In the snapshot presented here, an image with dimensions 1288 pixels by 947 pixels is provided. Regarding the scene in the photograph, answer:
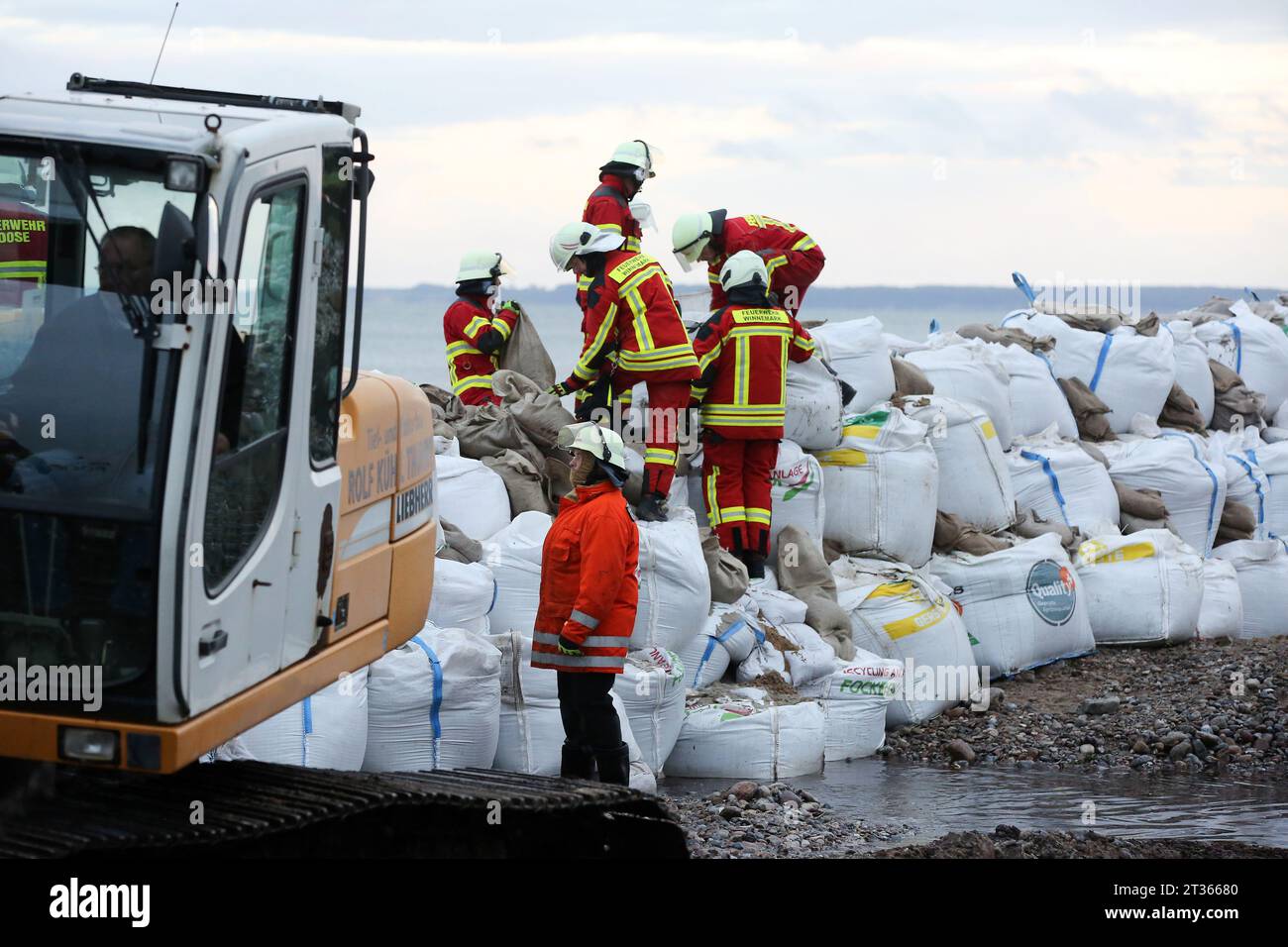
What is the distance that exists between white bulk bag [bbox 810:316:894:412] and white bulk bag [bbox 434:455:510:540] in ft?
9.83

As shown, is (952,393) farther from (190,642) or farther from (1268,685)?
(190,642)

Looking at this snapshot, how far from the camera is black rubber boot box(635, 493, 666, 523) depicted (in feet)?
25.3

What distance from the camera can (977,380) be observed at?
1014 cm

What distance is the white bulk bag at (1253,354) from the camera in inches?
504

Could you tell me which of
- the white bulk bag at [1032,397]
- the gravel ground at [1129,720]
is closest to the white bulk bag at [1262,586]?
the gravel ground at [1129,720]

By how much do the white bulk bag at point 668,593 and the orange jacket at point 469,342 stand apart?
234 cm

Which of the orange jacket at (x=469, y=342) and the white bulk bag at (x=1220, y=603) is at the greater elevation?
the orange jacket at (x=469, y=342)

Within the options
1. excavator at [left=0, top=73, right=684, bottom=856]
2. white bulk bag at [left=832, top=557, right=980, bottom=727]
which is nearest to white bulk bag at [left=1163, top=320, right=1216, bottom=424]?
white bulk bag at [left=832, top=557, right=980, bottom=727]

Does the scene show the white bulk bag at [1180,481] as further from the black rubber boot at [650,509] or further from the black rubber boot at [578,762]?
the black rubber boot at [578,762]

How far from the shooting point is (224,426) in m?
3.45

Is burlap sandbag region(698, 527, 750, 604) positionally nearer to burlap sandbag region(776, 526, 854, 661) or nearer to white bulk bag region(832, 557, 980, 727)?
burlap sandbag region(776, 526, 854, 661)

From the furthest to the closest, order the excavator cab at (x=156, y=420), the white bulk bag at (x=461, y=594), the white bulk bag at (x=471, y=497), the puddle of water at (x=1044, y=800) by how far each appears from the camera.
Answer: the white bulk bag at (x=471, y=497) < the puddle of water at (x=1044, y=800) < the white bulk bag at (x=461, y=594) < the excavator cab at (x=156, y=420)

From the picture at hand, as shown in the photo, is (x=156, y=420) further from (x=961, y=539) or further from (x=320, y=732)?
(x=961, y=539)

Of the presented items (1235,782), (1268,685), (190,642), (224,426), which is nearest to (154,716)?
(190,642)
